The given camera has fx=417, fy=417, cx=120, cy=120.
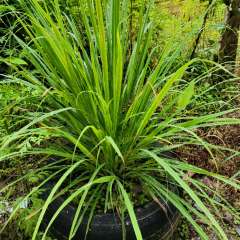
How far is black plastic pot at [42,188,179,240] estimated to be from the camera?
5.06ft

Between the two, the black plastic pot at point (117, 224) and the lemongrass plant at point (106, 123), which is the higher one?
the lemongrass plant at point (106, 123)

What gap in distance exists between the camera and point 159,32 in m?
2.94

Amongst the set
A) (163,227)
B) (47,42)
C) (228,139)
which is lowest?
(228,139)

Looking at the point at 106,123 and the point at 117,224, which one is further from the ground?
the point at 106,123

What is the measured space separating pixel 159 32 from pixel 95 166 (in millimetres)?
1522

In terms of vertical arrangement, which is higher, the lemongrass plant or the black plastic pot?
the lemongrass plant

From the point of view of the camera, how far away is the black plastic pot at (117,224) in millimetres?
1543

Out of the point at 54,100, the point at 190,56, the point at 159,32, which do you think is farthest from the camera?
the point at 159,32

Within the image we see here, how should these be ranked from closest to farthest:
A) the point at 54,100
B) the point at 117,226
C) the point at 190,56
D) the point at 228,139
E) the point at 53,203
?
the point at 117,226 → the point at 53,203 → the point at 54,100 → the point at 228,139 → the point at 190,56

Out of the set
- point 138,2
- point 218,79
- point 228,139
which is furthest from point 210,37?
point 228,139

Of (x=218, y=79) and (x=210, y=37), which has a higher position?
(x=210, y=37)

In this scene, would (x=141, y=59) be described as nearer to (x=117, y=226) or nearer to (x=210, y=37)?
(x=117, y=226)

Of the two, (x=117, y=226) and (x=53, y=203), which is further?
(x=53, y=203)

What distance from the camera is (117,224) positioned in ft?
5.07
